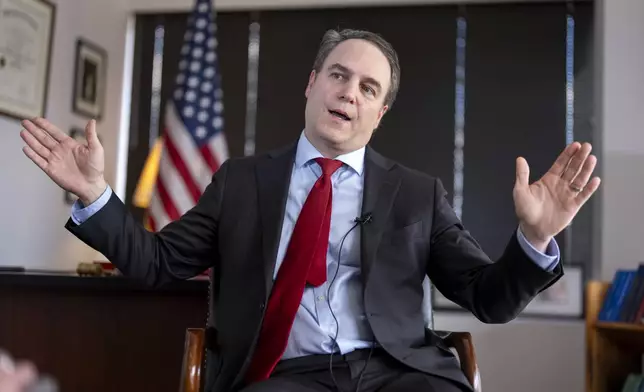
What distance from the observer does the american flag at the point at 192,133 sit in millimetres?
3324

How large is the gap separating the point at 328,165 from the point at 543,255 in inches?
21.5

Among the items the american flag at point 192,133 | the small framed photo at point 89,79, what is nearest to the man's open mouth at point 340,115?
the american flag at point 192,133

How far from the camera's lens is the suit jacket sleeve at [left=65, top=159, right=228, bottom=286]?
144cm

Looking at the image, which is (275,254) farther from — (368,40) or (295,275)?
(368,40)

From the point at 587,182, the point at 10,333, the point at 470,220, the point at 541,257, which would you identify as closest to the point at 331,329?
the point at 541,257

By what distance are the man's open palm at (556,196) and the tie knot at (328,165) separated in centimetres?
46

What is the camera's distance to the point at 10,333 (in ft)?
7.20

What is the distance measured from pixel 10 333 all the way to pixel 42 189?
1297 millimetres

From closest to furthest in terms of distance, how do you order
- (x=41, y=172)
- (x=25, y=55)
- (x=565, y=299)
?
(x=25, y=55) → (x=41, y=172) → (x=565, y=299)

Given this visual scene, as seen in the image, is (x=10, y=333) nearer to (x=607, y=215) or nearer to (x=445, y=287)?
(x=445, y=287)

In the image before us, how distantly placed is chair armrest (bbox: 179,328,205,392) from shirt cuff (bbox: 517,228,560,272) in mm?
725

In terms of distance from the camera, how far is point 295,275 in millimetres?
1521

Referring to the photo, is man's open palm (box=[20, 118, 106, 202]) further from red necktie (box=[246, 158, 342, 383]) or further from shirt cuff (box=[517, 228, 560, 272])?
shirt cuff (box=[517, 228, 560, 272])

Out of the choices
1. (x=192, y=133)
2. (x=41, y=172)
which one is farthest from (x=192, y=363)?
(x=41, y=172)
